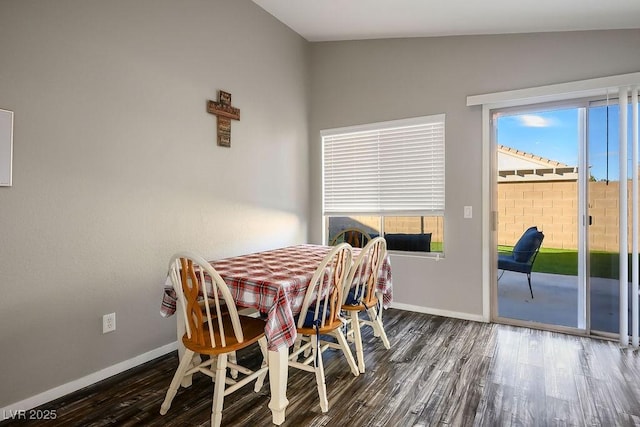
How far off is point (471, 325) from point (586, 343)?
87cm

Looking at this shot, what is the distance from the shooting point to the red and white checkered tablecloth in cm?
177

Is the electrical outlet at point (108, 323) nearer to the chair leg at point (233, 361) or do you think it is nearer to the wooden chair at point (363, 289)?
the chair leg at point (233, 361)

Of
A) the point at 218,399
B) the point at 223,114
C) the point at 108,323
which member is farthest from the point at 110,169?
the point at 218,399

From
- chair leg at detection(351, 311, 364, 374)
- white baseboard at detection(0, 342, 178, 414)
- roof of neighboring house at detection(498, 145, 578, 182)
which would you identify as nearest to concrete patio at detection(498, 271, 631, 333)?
roof of neighboring house at detection(498, 145, 578, 182)

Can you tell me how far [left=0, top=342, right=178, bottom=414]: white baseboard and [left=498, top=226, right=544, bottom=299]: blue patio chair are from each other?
307 centimetres

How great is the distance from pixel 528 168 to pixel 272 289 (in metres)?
2.73

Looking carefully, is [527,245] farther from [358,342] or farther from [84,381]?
[84,381]

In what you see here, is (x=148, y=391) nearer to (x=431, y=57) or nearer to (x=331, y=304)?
(x=331, y=304)

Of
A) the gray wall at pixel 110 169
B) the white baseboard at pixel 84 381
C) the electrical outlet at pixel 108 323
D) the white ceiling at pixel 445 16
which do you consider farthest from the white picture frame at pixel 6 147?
the white ceiling at pixel 445 16

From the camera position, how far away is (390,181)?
3.93m

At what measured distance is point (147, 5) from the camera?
2.56 metres

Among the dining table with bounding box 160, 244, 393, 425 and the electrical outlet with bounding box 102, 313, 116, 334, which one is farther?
the electrical outlet with bounding box 102, 313, 116, 334

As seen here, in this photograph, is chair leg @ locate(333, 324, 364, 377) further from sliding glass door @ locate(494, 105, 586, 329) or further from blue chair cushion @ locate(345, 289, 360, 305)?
sliding glass door @ locate(494, 105, 586, 329)

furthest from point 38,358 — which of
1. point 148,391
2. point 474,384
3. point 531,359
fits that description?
point 531,359
